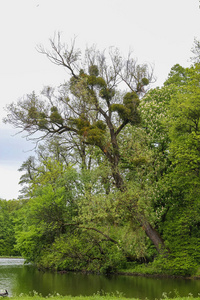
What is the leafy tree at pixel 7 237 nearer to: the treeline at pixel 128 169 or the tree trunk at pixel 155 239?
the treeline at pixel 128 169

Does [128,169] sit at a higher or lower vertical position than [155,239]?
higher

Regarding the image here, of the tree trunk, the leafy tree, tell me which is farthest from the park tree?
the leafy tree

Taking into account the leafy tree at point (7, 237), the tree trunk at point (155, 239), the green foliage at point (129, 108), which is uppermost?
the green foliage at point (129, 108)

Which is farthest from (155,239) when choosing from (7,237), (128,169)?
(7,237)

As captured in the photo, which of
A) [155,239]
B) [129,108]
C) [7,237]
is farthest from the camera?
[7,237]

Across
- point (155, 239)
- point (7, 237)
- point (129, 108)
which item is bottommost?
point (155, 239)

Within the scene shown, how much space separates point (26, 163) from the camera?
205 ft

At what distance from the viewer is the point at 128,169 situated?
3142cm

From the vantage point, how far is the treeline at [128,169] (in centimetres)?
2655

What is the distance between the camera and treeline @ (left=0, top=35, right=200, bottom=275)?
2655cm

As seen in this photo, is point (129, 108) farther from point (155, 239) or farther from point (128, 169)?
point (155, 239)

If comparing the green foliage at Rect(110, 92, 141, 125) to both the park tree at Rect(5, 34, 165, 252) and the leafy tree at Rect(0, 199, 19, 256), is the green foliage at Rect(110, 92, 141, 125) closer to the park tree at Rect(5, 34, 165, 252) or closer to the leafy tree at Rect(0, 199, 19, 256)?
the park tree at Rect(5, 34, 165, 252)

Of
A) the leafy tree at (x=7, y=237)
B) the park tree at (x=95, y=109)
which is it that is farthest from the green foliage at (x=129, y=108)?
the leafy tree at (x=7, y=237)

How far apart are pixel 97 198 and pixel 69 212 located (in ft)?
37.5
